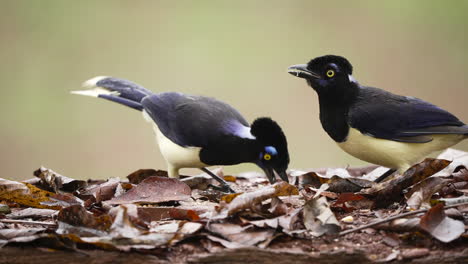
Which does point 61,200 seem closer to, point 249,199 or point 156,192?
point 156,192

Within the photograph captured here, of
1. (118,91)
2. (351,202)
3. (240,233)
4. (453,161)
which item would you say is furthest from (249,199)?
(118,91)

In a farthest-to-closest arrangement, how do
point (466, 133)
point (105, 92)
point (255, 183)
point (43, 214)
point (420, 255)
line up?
1. point (105, 92)
2. point (255, 183)
3. point (466, 133)
4. point (43, 214)
5. point (420, 255)

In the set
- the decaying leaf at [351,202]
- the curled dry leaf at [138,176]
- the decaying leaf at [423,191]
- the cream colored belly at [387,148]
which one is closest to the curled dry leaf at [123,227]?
the decaying leaf at [351,202]

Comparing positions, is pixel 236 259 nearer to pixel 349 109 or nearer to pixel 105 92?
pixel 349 109

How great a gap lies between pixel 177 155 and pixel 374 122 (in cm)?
168

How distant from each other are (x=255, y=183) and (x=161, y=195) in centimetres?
133

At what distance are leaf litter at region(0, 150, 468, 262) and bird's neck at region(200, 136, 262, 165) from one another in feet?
3.61

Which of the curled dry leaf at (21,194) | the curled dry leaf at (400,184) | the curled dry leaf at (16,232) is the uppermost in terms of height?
the curled dry leaf at (21,194)

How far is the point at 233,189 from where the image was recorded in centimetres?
412

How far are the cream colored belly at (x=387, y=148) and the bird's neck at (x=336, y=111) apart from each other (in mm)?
70

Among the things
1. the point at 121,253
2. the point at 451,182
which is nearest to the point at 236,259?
the point at 121,253

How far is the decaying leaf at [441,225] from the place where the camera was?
2287 mm

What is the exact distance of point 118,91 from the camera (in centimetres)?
532

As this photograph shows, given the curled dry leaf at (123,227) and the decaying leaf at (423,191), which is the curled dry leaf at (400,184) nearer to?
the decaying leaf at (423,191)
